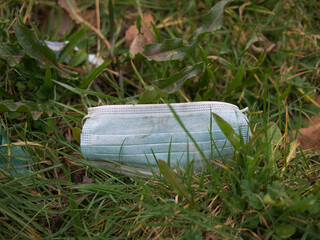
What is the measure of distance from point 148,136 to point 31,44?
36.9 inches

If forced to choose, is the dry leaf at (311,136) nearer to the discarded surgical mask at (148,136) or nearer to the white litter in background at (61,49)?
the discarded surgical mask at (148,136)

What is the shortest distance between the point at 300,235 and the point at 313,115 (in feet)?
2.98

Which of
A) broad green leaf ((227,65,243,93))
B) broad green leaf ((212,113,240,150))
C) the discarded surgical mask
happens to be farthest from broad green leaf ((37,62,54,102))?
broad green leaf ((227,65,243,93))

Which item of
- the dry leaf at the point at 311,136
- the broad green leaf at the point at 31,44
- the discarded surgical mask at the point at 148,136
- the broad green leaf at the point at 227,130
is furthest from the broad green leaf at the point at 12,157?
the dry leaf at the point at 311,136

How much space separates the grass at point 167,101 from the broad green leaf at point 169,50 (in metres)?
0.04

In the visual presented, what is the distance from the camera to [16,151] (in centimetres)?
161

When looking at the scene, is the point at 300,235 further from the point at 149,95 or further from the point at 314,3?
the point at 314,3

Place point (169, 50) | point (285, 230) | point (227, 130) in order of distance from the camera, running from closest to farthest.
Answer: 1. point (285, 230)
2. point (227, 130)
3. point (169, 50)

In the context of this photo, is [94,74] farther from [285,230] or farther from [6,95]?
[285,230]

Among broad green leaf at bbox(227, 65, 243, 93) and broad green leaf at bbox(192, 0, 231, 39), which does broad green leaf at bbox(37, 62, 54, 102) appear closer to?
broad green leaf at bbox(192, 0, 231, 39)

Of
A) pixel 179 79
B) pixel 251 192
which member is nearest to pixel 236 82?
pixel 179 79

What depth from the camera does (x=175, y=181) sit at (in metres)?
1.26

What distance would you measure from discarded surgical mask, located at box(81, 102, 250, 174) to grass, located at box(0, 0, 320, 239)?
0.07 m

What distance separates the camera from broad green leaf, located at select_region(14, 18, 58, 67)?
5.48 feet
